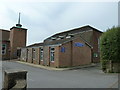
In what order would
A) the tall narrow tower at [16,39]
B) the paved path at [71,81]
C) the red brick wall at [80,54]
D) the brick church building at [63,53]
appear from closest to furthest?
the paved path at [71,81] → the brick church building at [63,53] → the red brick wall at [80,54] → the tall narrow tower at [16,39]

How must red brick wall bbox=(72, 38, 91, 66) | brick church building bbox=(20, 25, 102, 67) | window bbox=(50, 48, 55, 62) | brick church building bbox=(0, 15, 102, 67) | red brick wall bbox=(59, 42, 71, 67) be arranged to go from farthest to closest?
1. red brick wall bbox=(72, 38, 91, 66)
2. window bbox=(50, 48, 55, 62)
3. brick church building bbox=(0, 15, 102, 67)
4. brick church building bbox=(20, 25, 102, 67)
5. red brick wall bbox=(59, 42, 71, 67)

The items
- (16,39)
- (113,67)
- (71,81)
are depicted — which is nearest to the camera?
(71,81)

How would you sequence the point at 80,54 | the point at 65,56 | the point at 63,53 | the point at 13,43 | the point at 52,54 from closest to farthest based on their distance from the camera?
the point at 63,53 → the point at 65,56 → the point at 52,54 → the point at 80,54 → the point at 13,43

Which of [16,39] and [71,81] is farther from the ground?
[16,39]

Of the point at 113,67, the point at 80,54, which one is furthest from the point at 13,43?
the point at 113,67

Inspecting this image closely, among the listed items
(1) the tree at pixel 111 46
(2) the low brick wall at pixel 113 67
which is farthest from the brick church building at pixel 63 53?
(2) the low brick wall at pixel 113 67

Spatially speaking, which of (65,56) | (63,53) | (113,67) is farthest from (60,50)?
(113,67)

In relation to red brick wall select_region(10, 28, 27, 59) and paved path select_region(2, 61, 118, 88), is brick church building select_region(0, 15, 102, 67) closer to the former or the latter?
red brick wall select_region(10, 28, 27, 59)

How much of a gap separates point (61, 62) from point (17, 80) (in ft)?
49.7

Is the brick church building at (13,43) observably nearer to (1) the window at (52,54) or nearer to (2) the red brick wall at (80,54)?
(1) the window at (52,54)

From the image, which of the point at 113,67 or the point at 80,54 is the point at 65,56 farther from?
the point at 113,67

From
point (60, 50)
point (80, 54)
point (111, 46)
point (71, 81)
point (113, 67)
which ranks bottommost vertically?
point (71, 81)

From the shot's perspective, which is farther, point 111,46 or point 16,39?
point 16,39

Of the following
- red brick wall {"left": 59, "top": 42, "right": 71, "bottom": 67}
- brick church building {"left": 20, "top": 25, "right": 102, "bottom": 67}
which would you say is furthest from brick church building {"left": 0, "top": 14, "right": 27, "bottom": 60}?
red brick wall {"left": 59, "top": 42, "right": 71, "bottom": 67}
